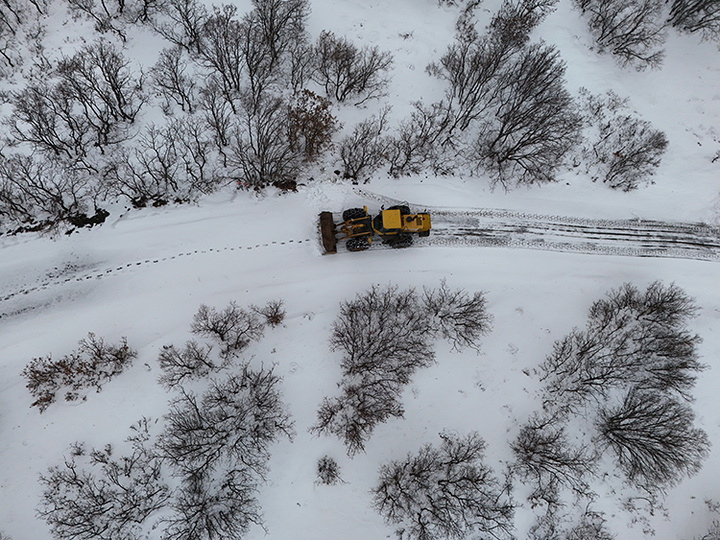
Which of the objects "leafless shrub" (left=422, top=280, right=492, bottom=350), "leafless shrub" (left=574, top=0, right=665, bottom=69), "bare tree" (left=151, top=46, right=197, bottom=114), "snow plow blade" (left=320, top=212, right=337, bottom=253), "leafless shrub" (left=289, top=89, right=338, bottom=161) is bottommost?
"leafless shrub" (left=422, top=280, right=492, bottom=350)

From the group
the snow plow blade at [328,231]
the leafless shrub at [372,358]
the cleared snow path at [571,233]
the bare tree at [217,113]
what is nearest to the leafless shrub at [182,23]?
the bare tree at [217,113]

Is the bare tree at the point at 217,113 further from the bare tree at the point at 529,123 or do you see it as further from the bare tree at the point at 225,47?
the bare tree at the point at 529,123

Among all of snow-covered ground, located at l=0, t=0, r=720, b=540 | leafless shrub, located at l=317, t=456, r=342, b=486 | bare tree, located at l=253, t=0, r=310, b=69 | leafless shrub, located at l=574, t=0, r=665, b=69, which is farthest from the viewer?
leafless shrub, located at l=574, t=0, r=665, b=69

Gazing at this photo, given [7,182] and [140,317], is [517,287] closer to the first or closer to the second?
[140,317]

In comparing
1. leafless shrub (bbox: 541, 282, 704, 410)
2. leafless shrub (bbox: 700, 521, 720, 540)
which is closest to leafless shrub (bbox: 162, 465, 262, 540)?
leafless shrub (bbox: 541, 282, 704, 410)

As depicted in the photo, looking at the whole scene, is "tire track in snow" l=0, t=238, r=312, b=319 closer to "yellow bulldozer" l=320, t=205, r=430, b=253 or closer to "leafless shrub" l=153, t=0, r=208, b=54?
"yellow bulldozer" l=320, t=205, r=430, b=253

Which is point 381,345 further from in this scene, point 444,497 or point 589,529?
point 589,529

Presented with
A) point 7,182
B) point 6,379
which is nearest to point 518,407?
point 6,379
